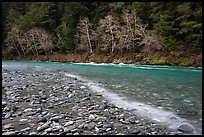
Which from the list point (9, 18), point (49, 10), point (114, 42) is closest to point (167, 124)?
point (114, 42)

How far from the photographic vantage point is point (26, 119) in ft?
21.9

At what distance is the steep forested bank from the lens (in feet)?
93.8

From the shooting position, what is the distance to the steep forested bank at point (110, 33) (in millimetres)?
28578

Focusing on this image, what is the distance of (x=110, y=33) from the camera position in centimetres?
3797

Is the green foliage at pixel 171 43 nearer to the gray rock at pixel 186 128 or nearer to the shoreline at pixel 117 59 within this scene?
the shoreline at pixel 117 59

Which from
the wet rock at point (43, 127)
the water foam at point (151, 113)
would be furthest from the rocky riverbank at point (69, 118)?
the water foam at point (151, 113)

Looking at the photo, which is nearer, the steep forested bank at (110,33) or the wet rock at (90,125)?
the wet rock at (90,125)

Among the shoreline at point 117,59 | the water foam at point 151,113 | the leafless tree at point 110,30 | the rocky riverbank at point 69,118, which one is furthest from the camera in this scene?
the leafless tree at point 110,30

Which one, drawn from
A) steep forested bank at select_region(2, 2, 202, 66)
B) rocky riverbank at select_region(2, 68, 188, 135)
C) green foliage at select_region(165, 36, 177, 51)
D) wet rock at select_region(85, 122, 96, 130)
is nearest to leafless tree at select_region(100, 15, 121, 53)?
steep forested bank at select_region(2, 2, 202, 66)

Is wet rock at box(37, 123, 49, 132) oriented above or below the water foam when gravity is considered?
above

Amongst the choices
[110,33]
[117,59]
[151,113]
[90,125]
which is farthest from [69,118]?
[110,33]

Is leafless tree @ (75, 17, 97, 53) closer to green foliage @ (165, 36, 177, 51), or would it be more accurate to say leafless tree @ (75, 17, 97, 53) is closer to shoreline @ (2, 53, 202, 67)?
shoreline @ (2, 53, 202, 67)

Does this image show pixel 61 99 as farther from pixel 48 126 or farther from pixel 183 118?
pixel 183 118

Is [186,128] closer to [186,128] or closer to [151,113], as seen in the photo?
[186,128]
